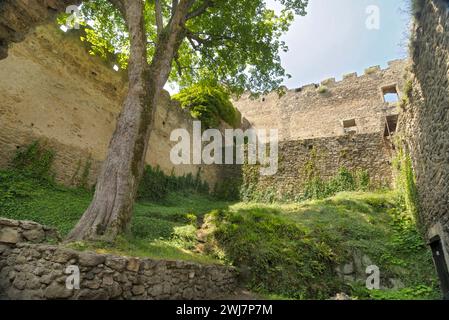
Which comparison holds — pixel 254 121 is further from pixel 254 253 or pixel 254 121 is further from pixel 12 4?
pixel 12 4

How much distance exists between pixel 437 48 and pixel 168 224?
23.0 feet

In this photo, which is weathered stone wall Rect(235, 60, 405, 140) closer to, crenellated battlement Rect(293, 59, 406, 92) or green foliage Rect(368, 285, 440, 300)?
crenellated battlement Rect(293, 59, 406, 92)

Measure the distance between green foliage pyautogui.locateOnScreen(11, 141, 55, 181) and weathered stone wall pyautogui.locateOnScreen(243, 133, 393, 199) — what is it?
27.5ft

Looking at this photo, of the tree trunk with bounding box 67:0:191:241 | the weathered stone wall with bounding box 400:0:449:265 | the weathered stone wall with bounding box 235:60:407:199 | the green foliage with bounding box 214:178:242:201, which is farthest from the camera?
the green foliage with bounding box 214:178:242:201

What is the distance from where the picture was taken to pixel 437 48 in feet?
15.3

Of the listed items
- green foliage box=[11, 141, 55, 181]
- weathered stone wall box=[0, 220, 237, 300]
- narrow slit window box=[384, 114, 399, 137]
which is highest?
narrow slit window box=[384, 114, 399, 137]

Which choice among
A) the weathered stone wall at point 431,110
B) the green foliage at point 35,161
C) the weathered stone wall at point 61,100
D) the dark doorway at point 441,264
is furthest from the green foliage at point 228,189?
the dark doorway at point 441,264

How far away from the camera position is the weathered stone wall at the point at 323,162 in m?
11.6

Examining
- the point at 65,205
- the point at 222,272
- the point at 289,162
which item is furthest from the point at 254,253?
the point at 289,162

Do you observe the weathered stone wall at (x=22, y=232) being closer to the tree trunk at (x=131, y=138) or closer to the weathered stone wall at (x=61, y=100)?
the tree trunk at (x=131, y=138)

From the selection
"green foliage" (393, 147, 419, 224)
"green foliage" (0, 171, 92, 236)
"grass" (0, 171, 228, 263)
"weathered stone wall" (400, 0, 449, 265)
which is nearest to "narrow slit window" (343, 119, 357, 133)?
"green foliage" (393, 147, 419, 224)

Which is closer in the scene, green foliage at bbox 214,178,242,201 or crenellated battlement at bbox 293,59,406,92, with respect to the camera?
green foliage at bbox 214,178,242,201

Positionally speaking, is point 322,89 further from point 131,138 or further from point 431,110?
point 131,138

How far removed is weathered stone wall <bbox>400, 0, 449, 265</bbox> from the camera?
4.48m
